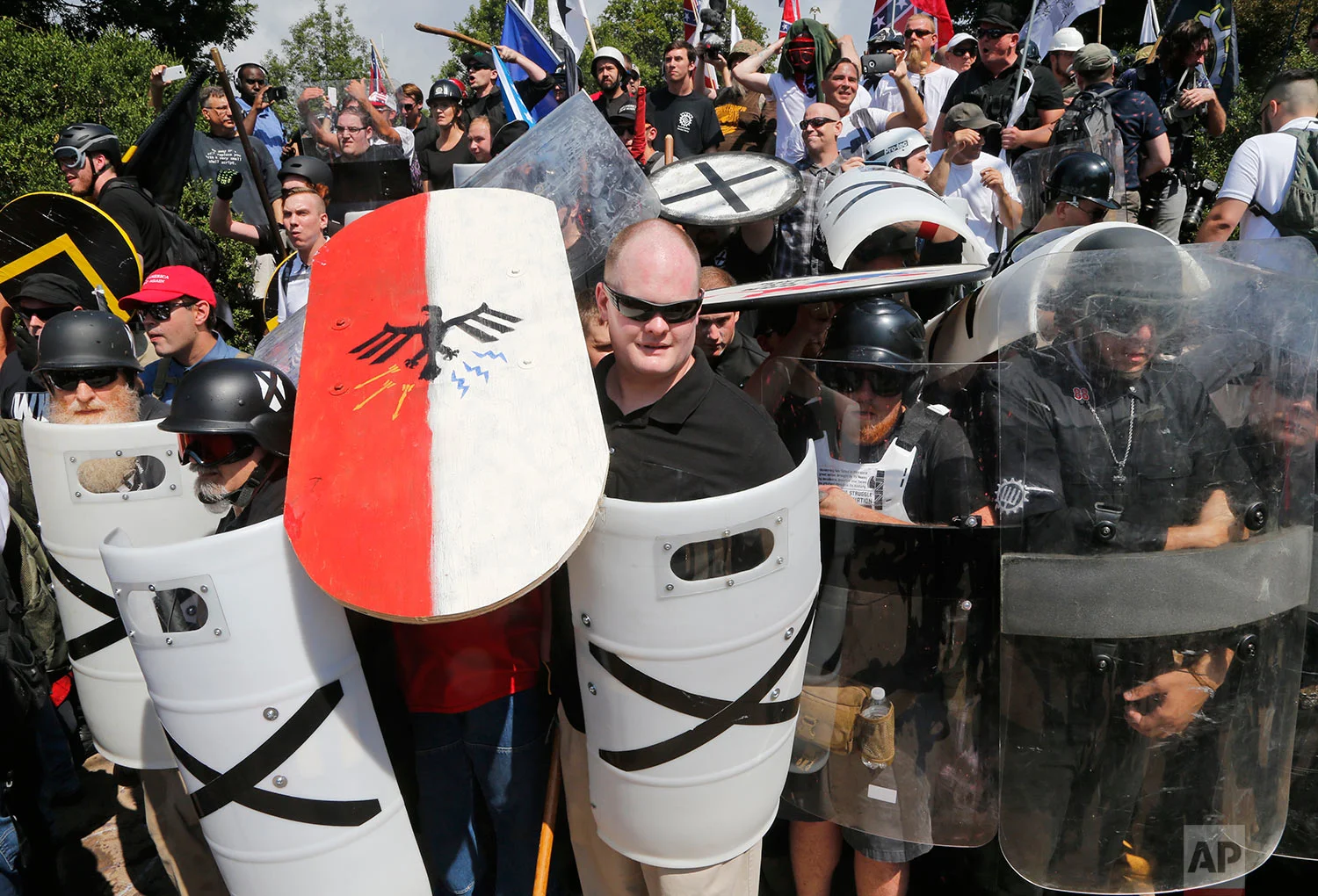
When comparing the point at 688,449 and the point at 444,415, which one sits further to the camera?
the point at 688,449

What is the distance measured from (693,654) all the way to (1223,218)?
3.84 metres

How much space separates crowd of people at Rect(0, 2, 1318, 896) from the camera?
229cm

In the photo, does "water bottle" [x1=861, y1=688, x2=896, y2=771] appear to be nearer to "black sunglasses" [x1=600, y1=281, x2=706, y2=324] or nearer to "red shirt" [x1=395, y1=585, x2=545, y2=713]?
"red shirt" [x1=395, y1=585, x2=545, y2=713]

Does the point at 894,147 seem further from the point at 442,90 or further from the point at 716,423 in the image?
the point at 442,90

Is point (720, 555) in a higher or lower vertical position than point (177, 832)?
higher

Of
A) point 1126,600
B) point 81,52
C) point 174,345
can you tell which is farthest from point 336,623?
point 81,52

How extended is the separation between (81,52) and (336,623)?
847 centimetres

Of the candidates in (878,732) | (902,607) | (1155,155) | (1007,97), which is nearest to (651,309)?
(902,607)

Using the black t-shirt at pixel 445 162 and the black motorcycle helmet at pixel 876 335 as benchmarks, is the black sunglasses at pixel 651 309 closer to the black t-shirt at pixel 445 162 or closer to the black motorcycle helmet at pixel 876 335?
the black motorcycle helmet at pixel 876 335

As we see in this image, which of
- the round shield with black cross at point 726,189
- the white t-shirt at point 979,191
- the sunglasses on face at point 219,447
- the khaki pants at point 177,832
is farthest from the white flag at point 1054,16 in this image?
the khaki pants at point 177,832

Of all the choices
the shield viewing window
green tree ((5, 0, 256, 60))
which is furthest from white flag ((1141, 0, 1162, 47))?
green tree ((5, 0, 256, 60))

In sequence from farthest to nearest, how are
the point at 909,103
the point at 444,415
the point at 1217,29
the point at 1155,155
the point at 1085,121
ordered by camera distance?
the point at 1217,29
the point at 1155,155
the point at 909,103
the point at 1085,121
the point at 444,415

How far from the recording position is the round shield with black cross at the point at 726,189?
3473 millimetres

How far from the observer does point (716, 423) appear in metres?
2.41
